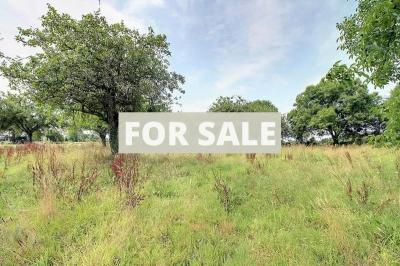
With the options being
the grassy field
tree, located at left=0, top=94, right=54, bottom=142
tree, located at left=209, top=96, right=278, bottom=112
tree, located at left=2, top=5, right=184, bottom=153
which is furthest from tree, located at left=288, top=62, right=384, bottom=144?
tree, located at left=0, top=94, right=54, bottom=142

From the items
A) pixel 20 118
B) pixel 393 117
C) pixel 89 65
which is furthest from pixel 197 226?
pixel 20 118

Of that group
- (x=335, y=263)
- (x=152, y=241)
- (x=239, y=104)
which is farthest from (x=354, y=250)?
(x=239, y=104)

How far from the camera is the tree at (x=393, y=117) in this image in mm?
3391

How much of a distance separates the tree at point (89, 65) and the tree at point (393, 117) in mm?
9992

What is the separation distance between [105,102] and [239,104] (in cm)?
3698

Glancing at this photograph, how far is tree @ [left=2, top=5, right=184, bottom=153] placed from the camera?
1131cm

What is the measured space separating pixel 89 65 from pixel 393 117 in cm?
1088

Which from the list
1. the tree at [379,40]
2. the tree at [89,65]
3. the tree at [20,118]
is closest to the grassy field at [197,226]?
the tree at [379,40]

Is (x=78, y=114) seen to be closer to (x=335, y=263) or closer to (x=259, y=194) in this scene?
(x=259, y=194)

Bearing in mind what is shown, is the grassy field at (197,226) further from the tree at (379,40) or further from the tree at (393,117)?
the tree at (379,40)

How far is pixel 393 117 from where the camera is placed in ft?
11.5

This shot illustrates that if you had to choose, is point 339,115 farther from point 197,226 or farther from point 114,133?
point 197,226

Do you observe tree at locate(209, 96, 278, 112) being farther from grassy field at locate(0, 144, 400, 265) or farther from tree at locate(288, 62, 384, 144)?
grassy field at locate(0, 144, 400, 265)

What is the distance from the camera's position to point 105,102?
12836 millimetres
